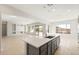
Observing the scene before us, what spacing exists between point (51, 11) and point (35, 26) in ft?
1.51

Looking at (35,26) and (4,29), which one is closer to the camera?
(4,29)

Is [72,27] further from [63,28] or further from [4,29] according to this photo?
[4,29]

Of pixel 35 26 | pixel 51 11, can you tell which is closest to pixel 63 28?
pixel 51 11

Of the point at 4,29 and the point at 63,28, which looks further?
the point at 63,28

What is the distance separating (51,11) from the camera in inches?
86.0

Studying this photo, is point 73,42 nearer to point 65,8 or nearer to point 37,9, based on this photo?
point 65,8

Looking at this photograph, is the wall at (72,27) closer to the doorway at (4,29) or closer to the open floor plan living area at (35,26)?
the open floor plan living area at (35,26)

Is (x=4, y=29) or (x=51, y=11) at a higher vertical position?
(x=51, y=11)

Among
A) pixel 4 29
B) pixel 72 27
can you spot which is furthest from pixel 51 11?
pixel 4 29

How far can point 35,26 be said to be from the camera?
230cm

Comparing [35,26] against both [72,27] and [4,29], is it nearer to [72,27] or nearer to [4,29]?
[4,29]

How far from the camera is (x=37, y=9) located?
6.98 ft

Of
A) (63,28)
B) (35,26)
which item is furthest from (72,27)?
(35,26)
